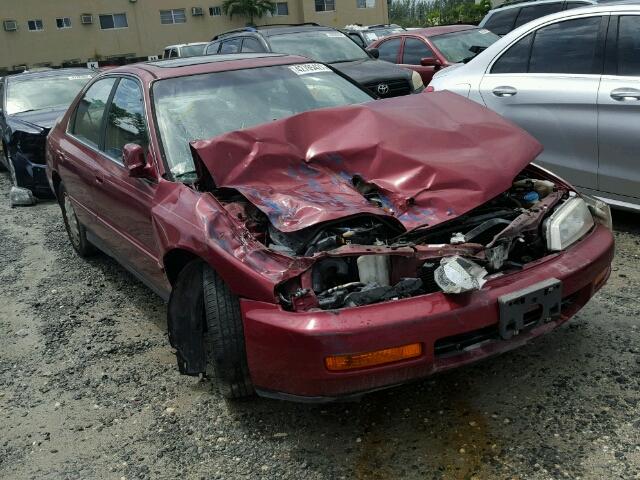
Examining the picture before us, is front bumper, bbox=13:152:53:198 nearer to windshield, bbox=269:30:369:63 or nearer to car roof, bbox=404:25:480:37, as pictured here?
windshield, bbox=269:30:369:63

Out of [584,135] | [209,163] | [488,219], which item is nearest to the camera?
[488,219]

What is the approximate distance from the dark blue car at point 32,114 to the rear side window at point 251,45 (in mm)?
2352

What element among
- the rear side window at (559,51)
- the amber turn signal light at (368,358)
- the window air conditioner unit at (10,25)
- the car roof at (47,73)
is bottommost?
the amber turn signal light at (368,358)

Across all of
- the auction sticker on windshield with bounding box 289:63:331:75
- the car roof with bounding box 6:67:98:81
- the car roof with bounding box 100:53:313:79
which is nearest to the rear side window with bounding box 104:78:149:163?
the car roof with bounding box 100:53:313:79

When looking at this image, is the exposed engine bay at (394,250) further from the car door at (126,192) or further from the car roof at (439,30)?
the car roof at (439,30)

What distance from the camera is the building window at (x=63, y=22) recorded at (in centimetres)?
3953

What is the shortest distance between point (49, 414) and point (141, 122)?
1702 mm

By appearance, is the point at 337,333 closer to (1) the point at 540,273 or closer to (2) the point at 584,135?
(1) the point at 540,273

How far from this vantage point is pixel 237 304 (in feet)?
9.22

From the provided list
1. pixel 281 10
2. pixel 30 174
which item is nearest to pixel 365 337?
pixel 30 174

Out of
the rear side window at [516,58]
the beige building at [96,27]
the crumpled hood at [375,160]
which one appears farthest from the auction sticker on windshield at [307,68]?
the beige building at [96,27]

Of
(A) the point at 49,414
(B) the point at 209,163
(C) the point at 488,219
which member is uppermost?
(B) the point at 209,163

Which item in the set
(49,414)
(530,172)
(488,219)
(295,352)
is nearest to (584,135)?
(530,172)

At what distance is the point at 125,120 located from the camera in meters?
4.07
